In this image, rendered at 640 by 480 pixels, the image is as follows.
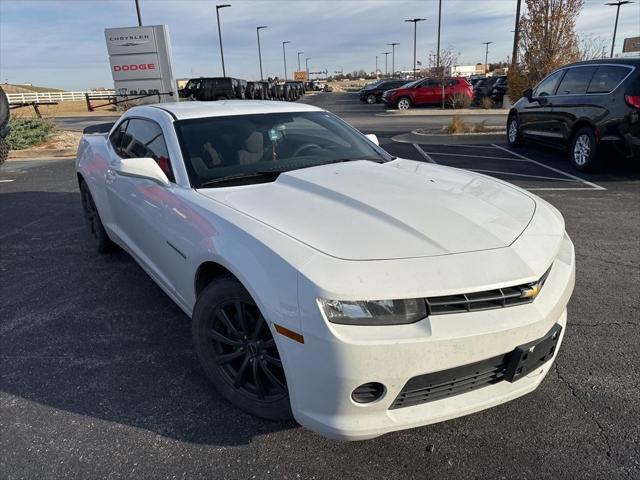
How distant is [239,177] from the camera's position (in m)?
3.03

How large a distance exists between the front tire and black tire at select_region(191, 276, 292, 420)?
26106mm

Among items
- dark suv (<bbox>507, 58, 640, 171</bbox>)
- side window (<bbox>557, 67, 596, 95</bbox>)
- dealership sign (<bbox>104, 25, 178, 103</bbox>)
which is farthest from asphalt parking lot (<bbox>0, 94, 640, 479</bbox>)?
dealership sign (<bbox>104, 25, 178, 103</bbox>)

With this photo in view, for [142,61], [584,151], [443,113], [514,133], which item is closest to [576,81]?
[584,151]

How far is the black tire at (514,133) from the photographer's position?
423 inches

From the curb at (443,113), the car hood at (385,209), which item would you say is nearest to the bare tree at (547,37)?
the curb at (443,113)

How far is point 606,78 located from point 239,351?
813 centimetres

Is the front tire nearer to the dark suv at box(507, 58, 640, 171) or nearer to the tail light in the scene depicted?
the dark suv at box(507, 58, 640, 171)

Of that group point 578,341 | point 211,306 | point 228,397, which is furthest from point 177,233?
point 578,341

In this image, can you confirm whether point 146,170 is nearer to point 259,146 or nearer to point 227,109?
point 259,146

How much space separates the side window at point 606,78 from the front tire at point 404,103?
1928 cm

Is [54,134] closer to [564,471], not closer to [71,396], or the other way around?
[71,396]

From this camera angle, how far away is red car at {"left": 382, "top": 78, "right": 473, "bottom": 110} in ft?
83.7

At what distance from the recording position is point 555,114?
8.98 meters

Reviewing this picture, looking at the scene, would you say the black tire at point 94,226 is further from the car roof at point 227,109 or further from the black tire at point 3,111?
the black tire at point 3,111
